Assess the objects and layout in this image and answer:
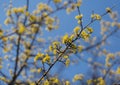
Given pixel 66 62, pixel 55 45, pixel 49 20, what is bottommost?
pixel 66 62

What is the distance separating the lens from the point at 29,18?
21.7 ft

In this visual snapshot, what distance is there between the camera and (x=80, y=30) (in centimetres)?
327

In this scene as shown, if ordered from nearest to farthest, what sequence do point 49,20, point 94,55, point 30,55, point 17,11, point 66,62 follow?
point 66,62 → point 17,11 → point 30,55 → point 49,20 → point 94,55

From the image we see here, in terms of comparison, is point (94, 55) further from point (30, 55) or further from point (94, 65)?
point (30, 55)

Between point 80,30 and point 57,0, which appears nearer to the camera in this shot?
point 80,30

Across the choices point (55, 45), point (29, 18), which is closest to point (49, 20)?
point (29, 18)

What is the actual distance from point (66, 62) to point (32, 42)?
4680 millimetres

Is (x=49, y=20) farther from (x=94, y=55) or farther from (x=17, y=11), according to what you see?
(x=94, y=55)

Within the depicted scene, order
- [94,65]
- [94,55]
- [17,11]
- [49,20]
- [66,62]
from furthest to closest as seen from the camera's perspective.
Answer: [94,55], [94,65], [49,20], [17,11], [66,62]

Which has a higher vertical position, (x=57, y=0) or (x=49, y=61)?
(x=57, y=0)

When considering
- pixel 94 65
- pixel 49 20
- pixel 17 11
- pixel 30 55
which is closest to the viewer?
pixel 17 11

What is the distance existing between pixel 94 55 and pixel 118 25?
4.44 ft

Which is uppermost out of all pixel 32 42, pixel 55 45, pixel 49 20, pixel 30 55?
pixel 49 20

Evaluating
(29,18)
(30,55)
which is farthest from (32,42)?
(29,18)
